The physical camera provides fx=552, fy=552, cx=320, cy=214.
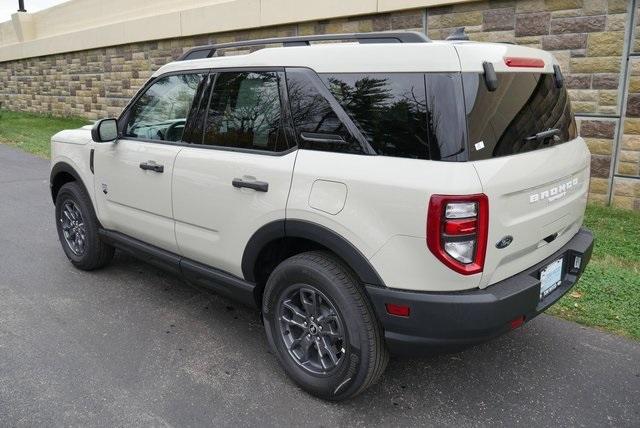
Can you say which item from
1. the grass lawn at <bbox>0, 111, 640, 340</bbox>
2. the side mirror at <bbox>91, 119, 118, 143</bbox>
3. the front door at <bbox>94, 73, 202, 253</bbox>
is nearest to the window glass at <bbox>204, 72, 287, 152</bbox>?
the front door at <bbox>94, 73, 202, 253</bbox>

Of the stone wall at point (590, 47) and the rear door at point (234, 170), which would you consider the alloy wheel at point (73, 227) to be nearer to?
the rear door at point (234, 170)

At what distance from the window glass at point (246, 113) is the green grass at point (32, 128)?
9117 millimetres

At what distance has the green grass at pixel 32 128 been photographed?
1252 centimetres

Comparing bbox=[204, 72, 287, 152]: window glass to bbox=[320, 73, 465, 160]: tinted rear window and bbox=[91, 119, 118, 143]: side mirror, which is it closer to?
bbox=[320, 73, 465, 160]: tinted rear window

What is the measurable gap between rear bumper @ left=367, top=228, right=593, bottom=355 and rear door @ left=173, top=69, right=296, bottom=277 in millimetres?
797

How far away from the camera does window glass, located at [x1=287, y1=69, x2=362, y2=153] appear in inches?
107

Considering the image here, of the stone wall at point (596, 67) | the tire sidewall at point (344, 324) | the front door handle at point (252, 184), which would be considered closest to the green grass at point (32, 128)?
the stone wall at point (596, 67)

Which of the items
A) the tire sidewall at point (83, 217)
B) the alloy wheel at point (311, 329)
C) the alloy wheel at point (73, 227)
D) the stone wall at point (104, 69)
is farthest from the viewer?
the stone wall at point (104, 69)

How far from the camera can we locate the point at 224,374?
3.16 m

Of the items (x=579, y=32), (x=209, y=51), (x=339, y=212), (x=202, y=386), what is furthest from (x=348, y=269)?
(x=579, y=32)

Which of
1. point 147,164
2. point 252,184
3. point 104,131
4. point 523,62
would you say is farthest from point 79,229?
point 523,62

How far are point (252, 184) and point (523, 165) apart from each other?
138cm

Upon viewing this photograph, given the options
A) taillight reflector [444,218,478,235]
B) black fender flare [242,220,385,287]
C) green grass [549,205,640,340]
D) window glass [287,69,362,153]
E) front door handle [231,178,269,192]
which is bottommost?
green grass [549,205,640,340]

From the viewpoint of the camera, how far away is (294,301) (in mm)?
3023
